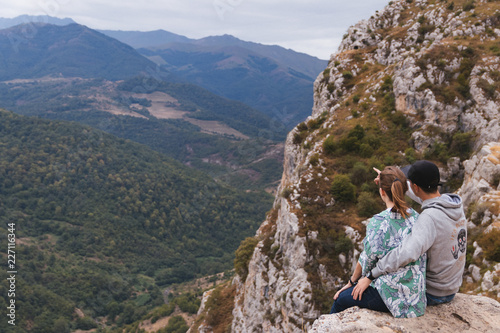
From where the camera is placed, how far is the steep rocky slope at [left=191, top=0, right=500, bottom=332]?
61.8 ft

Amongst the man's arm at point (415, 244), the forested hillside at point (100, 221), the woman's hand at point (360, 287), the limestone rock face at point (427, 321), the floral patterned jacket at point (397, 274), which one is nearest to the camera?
the man's arm at point (415, 244)

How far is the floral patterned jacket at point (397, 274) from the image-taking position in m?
6.29

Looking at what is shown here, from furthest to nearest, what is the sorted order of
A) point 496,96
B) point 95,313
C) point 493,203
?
1. point 95,313
2. point 496,96
3. point 493,203

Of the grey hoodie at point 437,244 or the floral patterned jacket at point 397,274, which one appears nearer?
the grey hoodie at point 437,244

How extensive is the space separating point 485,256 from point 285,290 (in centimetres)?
1277

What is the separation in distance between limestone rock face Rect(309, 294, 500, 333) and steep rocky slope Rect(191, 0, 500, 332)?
5628 mm

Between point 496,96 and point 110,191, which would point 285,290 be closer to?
point 496,96

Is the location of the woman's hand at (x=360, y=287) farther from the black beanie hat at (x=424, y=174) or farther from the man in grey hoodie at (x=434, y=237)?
the black beanie hat at (x=424, y=174)

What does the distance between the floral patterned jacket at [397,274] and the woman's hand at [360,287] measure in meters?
0.15

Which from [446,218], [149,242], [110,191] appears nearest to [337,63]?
[446,218]

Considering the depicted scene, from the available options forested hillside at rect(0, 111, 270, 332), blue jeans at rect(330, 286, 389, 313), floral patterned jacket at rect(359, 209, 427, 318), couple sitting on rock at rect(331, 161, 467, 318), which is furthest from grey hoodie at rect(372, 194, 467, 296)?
forested hillside at rect(0, 111, 270, 332)

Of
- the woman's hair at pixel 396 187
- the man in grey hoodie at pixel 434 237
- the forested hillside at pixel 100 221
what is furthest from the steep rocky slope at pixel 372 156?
the forested hillside at pixel 100 221

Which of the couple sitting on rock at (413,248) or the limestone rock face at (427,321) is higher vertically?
the couple sitting on rock at (413,248)

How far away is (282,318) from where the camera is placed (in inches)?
876
